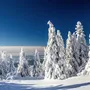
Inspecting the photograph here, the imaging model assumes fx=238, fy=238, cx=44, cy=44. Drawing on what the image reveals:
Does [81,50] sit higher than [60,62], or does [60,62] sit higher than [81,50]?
[81,50]

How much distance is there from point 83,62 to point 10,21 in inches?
493

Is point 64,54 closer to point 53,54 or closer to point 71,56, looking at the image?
point 53,54

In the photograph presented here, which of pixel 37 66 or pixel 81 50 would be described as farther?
pixel 37 66

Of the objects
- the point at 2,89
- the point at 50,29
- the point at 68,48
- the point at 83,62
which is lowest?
the point at 2,89

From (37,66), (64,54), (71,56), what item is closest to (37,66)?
(37,66)

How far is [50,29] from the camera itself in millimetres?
24125

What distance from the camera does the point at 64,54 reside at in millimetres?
24828

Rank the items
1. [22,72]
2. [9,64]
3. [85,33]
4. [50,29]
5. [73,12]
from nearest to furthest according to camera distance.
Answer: [73,12], [50,29], [85,33], [9,64], [22,72]

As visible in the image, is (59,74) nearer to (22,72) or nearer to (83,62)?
(83,62)

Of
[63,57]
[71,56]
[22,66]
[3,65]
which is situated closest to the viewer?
[63,57]

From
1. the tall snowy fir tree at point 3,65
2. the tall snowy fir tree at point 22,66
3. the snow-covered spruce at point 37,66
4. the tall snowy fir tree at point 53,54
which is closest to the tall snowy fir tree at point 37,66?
the snow-covered spruce at point 37,66

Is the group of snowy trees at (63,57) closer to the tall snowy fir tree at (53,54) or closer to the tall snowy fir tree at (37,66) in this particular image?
the tall snowy fir tree at (53,54)

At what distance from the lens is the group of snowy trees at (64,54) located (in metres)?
24.1

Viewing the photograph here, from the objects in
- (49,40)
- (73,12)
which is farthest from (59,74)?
Result: (73,12)
